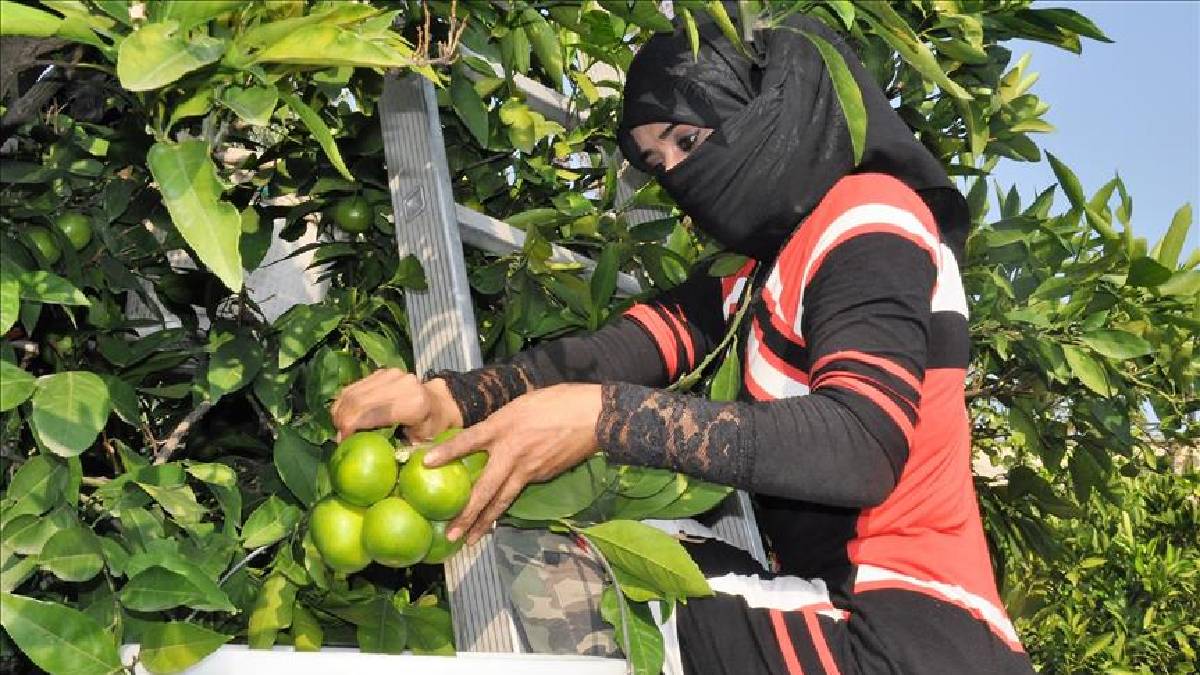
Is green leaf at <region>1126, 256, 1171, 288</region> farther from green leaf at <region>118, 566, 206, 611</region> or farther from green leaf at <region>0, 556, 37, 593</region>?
green leaf at <region>0, 556, 37, 593</region>

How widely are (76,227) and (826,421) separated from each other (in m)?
0.97

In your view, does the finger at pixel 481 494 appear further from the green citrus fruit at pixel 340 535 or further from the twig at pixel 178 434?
the twig at pixel 178 434

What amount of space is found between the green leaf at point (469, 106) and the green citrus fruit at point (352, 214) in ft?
1.13

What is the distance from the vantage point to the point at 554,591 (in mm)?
1528

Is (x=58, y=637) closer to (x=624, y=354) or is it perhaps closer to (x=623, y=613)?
(x=623, y=613)

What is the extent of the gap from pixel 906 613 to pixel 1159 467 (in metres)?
2.67

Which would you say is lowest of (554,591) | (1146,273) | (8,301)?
(554,591)

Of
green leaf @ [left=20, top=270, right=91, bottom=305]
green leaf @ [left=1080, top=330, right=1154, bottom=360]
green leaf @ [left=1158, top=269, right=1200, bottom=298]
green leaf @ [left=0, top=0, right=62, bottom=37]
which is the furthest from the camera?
green leaf @ [left=1158, top=269, right=1200, bottom=298]

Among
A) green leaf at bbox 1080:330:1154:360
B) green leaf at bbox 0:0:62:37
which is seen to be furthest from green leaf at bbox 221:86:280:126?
green leaf at bbox 1080:330:1154:360

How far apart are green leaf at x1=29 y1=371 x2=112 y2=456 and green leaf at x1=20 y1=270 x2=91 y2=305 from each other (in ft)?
0.23

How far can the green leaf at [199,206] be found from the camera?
0.84m

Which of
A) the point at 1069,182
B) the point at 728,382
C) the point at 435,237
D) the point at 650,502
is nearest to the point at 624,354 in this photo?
the point at 728,382

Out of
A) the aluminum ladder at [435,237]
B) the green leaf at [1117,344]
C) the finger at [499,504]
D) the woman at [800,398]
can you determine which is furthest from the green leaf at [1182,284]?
the finger at [499,504]

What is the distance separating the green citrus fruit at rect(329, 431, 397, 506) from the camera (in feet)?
4.04
